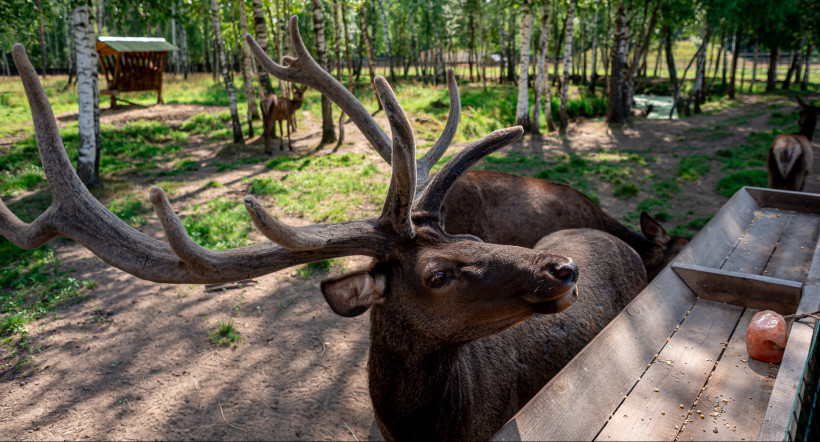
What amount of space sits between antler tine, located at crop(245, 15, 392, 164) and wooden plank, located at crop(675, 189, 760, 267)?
2.37m

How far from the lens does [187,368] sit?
4.53 metres

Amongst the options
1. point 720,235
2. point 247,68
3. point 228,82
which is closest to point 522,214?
point 720,235

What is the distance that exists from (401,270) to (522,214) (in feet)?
10.2

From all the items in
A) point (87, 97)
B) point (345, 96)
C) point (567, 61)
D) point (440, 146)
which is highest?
point (567, 61)

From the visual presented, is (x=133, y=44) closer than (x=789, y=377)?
No

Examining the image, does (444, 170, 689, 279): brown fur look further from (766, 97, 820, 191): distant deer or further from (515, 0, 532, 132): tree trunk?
(515, 0, 532, 132): tree trunk

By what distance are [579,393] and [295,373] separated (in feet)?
9.65

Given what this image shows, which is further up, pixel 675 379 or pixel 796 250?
pixel 796 250

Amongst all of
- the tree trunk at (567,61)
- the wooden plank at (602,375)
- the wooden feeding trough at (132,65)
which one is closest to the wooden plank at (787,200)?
the wooden plank at (602,375)

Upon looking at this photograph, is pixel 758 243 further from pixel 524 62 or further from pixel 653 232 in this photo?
pixel 524 62

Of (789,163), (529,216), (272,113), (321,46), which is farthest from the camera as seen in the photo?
(272,113)

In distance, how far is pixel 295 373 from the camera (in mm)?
4516

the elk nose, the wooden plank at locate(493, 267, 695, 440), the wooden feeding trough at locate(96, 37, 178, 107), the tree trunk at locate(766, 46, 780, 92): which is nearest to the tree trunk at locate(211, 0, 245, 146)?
the wooden feeding trough at locate(96, 37, 178, 107)

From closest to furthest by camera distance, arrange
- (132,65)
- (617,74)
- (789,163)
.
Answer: (789,163), (617,74), (132,65)
